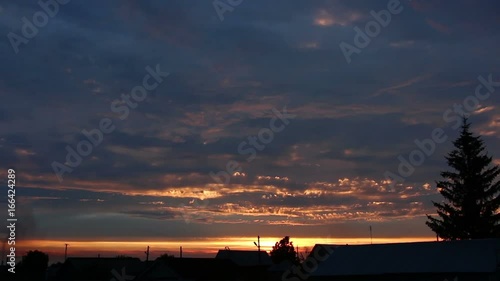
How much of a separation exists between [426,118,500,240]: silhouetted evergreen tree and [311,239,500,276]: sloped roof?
1201cm

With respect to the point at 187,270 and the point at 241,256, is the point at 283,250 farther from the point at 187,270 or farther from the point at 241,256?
the point at 187,270

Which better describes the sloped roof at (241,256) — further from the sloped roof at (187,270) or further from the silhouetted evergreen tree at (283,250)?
the silhouetted evergreen tree at (283,250)

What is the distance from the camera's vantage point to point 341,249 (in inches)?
1956

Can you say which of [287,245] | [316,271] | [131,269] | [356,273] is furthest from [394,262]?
[287,245]

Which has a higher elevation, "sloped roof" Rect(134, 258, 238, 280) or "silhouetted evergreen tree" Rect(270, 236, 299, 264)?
"silhouetted evergreen tree" Rect(270, 236, 299, 264)

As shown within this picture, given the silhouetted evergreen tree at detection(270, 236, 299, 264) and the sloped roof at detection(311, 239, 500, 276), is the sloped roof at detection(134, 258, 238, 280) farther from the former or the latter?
the silhouetted evergreen tree at detection(270, 236, 299, 264)

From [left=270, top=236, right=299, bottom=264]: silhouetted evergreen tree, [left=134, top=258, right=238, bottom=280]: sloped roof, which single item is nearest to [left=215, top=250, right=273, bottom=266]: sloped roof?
[left=134, top=258, right=238, bottom=280]: sloped roof

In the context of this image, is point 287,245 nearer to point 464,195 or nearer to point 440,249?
point 464,195

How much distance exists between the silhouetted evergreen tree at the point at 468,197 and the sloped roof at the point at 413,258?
39.4 feet

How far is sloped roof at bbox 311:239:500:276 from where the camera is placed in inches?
1565

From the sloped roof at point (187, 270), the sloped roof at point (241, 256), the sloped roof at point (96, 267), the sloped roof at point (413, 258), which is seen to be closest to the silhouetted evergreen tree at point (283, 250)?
the sloped roof at point (241, 256)

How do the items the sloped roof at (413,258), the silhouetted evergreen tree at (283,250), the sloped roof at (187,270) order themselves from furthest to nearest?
1. the silhouetted evergreen tree at (283,250)
2. the sloped roof at (187,270)
3. the sloped roof at (413,258)

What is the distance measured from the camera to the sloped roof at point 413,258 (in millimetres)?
39750

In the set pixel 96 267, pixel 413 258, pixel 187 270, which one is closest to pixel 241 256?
pixel 96 267
